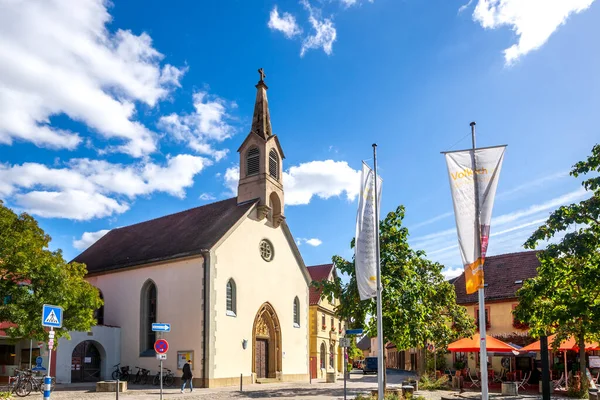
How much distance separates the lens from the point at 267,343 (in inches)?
1266

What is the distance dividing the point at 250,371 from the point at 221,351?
3013mm

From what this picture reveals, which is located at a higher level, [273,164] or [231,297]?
[273,164]

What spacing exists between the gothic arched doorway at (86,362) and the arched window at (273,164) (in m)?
14.1

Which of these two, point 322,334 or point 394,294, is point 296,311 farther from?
point 394,294

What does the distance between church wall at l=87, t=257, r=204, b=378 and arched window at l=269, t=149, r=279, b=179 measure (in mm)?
8210

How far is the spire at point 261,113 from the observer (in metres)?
33.8

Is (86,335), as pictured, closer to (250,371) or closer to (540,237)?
(250,371)

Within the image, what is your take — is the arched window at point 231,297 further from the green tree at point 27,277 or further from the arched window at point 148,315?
the green tree at point 27,277

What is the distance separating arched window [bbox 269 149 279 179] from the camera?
3353cm

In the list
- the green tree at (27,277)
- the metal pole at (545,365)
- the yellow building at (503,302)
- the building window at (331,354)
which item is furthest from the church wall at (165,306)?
the building window at (331,354)

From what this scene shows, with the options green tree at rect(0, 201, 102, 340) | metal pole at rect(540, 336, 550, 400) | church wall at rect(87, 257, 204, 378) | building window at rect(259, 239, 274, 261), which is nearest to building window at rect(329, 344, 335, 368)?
building window at rect(259, 239, 274, 261)

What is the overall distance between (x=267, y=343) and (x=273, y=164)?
426 inches

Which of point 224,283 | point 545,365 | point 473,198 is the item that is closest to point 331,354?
point 224,283

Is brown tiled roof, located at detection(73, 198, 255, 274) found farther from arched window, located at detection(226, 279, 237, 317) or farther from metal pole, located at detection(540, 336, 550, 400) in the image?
metal pole, located at detection(540, 336, 550, 400)
